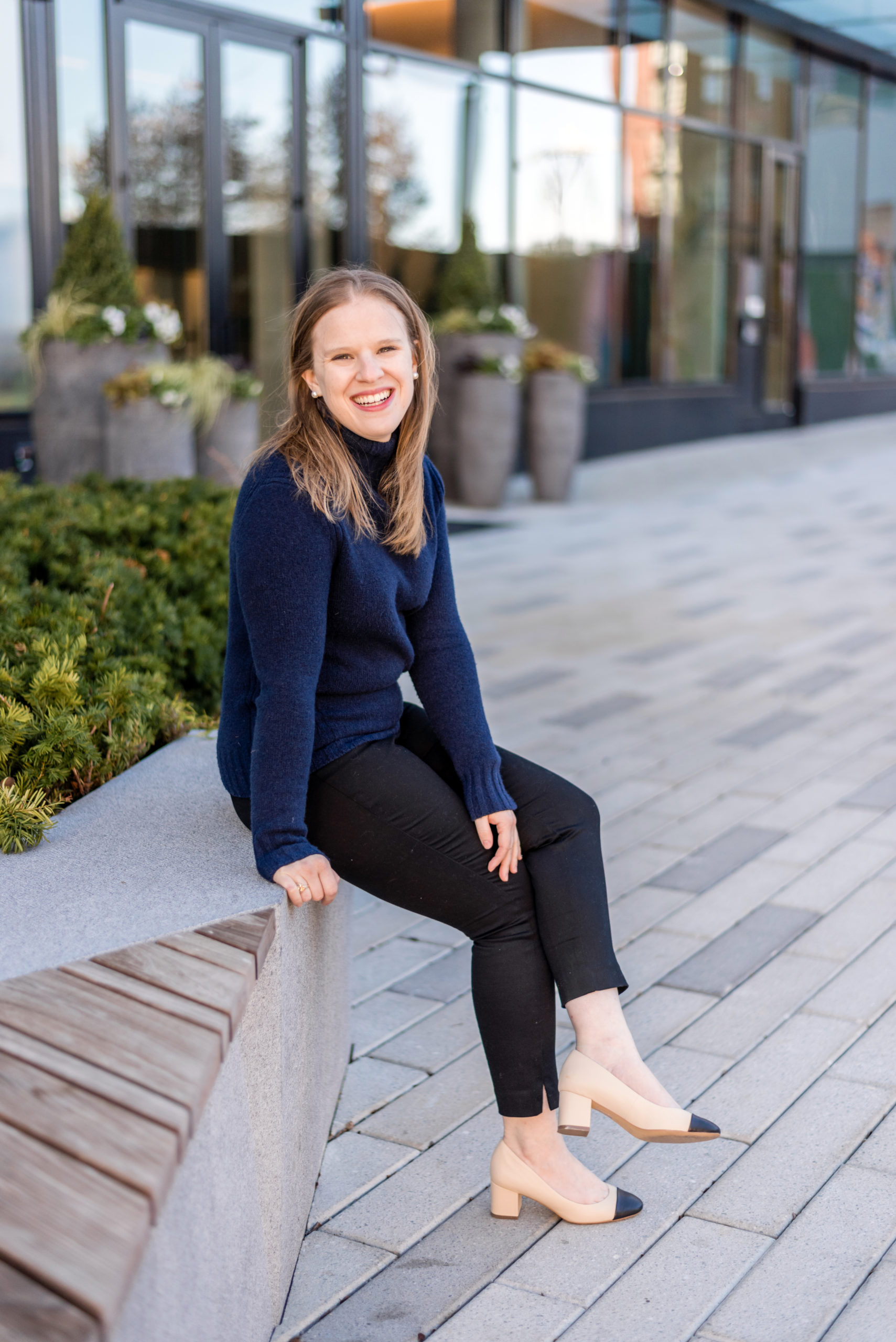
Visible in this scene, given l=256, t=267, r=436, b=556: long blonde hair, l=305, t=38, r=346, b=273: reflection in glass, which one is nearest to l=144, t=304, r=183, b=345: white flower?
l=305, t=38, r=346, b=273: reflection in glass

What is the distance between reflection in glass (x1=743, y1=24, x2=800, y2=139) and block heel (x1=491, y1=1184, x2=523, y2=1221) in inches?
622

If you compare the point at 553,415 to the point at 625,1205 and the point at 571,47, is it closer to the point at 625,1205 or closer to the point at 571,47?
the point at 571,47

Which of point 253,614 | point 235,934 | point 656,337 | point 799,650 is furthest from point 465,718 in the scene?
point 656,337

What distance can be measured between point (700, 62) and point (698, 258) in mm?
1991

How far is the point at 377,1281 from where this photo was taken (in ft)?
6.98

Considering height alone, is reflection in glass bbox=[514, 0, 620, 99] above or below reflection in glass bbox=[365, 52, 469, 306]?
above

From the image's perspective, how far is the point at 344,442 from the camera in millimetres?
2459

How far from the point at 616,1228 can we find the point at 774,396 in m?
16.5

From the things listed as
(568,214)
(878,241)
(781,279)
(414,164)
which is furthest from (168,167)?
(878,241)

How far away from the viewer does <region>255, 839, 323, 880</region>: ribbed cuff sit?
217 centimetres

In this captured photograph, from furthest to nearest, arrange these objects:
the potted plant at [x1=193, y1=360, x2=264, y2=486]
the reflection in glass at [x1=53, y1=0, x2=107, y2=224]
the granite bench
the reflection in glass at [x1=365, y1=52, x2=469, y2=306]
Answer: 1. the reflection in glass at [x1=365, y1=52, x2=469, y2=306]
2. the reflection in glass at [x1=53, y1=0, x2=107, y2=224]
3. the potted plant at [x1=193, y1=360, x2=264, y2=486]
4. the granite bench

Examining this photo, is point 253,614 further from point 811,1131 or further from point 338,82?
point 338,82

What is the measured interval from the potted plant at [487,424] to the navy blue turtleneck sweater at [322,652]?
27.6ft

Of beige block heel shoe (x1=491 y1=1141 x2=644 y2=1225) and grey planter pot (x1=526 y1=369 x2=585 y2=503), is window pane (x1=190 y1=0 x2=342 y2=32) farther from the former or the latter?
beige block heel shoe (x1=491 y1=1141 x2=644 y2=1225)
